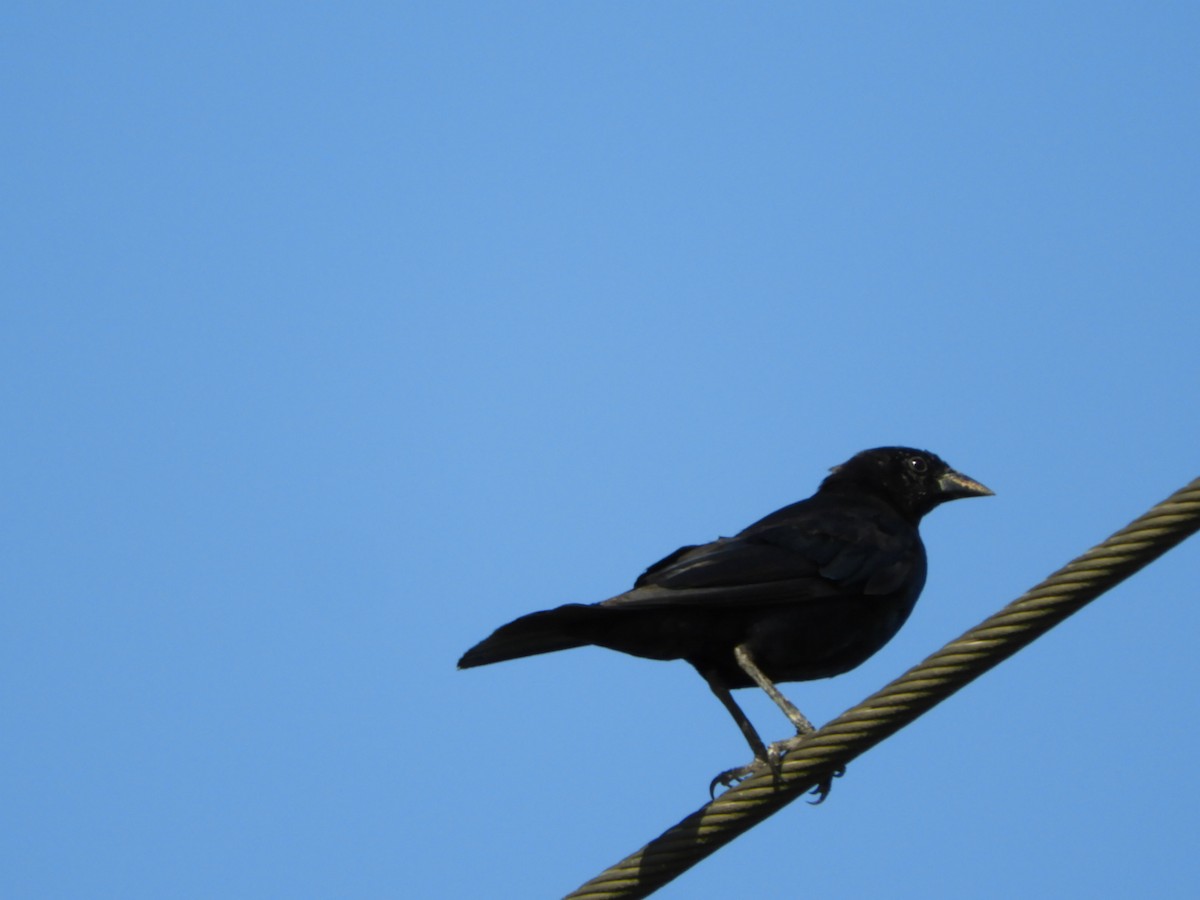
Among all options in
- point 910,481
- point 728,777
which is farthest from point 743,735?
point 910,481

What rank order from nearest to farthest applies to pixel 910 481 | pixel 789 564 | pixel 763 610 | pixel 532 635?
pixel 532 635
pixel 763 610
pixel 789 564
pixel 910 481

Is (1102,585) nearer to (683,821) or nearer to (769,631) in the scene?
(683,821)

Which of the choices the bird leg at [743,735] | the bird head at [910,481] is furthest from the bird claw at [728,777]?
the bird head at [910,481]

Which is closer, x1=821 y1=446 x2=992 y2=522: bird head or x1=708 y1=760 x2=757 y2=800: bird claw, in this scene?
x1=708 y1=760 x2=757 y2=800: bird claw

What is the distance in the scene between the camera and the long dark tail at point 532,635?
558 centimetres

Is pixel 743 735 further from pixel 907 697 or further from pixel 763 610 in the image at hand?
pixel 907 697

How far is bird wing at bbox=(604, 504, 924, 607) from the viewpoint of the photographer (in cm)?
596

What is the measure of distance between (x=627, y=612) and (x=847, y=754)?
5.86ft

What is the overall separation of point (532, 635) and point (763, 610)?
40.3 inches

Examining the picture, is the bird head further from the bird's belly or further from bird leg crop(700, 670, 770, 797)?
bird leg crop(700, 670, 770, 797)

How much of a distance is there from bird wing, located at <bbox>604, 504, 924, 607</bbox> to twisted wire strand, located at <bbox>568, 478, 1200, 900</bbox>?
1387 mm

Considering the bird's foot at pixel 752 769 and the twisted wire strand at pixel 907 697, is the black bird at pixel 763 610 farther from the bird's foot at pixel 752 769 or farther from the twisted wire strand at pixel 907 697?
the twisted wire strand at pixel 907 697

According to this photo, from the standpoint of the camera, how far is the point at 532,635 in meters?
5.69

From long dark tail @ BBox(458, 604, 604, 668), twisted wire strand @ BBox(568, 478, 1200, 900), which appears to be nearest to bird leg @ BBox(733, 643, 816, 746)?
long dark tail @ BBox(458, 604, 604, 668)
